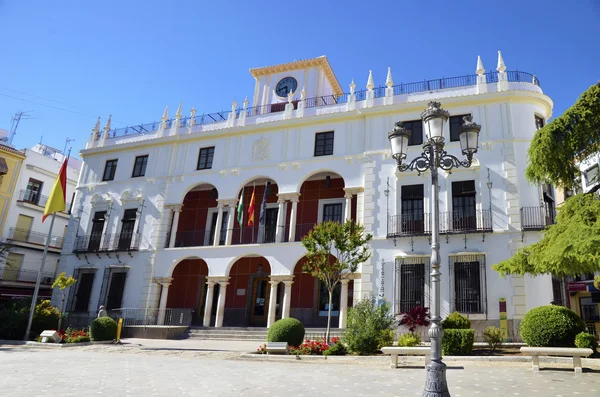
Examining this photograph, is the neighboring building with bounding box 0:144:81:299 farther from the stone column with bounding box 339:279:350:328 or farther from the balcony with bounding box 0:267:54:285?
the stone column with bounding box 339:279:350:328

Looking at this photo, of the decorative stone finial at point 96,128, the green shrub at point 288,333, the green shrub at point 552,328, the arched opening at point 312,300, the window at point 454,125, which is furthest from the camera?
the decorative stone finial at point 96,128

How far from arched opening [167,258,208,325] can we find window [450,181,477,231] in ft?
46.6

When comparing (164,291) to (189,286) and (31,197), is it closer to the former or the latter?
(189,286)

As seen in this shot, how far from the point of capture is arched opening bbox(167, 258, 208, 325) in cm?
2623

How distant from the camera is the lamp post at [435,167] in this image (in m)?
7.05

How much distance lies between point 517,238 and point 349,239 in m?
7.00

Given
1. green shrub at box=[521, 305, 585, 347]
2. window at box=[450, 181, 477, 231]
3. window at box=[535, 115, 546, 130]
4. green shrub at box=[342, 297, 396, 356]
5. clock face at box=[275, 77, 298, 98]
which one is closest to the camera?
green shrub at box=[521, 305, 585, 347]

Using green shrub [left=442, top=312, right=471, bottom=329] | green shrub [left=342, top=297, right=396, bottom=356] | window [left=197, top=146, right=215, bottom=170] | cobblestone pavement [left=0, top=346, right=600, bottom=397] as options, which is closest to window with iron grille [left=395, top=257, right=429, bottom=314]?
green shrub [left=442, top=312, right=471, bottom=329]

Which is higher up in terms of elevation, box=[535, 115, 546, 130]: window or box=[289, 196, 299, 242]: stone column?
box=[535, 115, 546, 130]: window

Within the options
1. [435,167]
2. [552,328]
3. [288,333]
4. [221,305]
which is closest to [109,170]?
[221,305]

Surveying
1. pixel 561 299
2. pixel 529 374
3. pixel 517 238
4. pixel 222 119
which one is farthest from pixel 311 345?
pixel 222 119

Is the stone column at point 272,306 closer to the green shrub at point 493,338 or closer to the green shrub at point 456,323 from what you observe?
the green shrub at point 456,323

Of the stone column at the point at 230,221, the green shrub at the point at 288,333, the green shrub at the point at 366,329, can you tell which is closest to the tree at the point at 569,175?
the green shrub at the point at 366,329

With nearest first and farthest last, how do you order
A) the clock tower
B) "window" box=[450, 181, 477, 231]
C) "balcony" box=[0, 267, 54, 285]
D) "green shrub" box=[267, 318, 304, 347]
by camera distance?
"green shrub" box=[267, 318, 304, 347]
"window" box=[450, 181, 477, 231]
the clock tower
"balcony" box=[0, 267, 54, 285]
